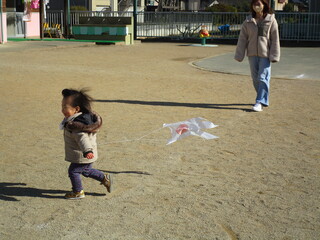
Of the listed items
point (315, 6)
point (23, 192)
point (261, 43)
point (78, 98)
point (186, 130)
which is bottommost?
point (23, 192)

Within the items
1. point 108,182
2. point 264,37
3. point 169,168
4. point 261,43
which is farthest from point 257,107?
point 108,182

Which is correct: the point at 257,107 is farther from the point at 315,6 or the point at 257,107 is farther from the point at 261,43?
the point at 315,6

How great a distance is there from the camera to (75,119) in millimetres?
5004

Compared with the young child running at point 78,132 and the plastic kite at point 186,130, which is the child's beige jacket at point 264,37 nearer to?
the plastic kite at point 186,130

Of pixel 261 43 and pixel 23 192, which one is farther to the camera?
pixel 261 43

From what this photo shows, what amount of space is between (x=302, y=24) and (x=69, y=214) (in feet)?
85.8

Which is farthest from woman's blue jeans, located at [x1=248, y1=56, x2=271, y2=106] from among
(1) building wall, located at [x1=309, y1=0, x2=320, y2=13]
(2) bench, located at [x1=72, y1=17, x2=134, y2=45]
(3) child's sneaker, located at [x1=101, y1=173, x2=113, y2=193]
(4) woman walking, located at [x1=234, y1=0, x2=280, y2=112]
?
(1) building wall, located at [x1=309, y1=0, x2=320, y2=13]

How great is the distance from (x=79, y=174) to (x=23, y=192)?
1.88 ft

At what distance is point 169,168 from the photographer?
607 cm

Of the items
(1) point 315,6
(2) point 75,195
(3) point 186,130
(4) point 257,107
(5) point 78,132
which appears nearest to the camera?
(5) point 78,132

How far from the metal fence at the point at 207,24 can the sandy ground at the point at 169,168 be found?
1755cm

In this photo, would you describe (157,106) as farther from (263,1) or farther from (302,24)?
(302,24)

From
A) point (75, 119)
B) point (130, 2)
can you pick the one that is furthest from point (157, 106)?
point (130, 2)

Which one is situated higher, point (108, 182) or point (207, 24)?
point (207, 24)
